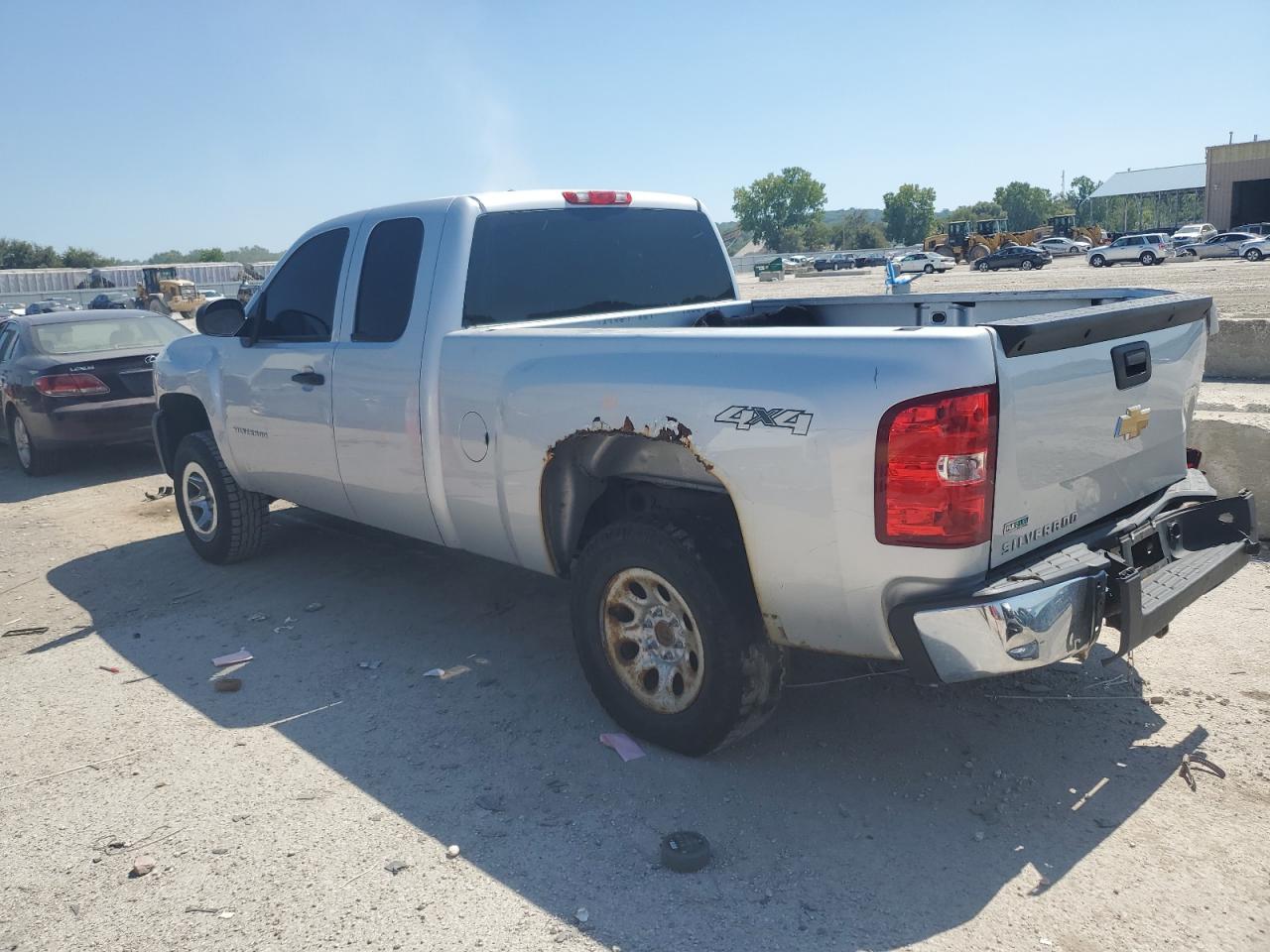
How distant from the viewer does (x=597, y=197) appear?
17.1 ft

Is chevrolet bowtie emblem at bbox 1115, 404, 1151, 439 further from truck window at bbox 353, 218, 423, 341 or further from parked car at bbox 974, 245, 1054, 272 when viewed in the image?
parked car at bbox 974, 245, 1054, 272

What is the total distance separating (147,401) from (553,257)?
670cm

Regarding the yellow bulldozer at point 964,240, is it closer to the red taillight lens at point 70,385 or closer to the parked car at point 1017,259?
the parked car at point 1017,259

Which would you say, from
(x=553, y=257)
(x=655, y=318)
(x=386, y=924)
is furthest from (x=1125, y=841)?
(x=553, y=257)

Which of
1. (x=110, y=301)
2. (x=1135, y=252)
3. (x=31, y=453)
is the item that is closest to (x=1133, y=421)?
(x=31, y=453)

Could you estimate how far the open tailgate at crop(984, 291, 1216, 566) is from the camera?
3020mm

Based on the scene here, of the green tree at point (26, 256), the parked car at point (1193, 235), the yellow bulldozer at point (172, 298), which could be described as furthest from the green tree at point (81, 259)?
the parked car at point (1193, 235)

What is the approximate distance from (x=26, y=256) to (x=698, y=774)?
106 meters

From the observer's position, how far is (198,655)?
17.2 feet

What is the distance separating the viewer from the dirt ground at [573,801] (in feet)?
9.72

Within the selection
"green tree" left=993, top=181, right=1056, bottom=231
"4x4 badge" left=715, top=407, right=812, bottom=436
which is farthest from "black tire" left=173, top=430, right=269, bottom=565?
"green tree" left=993, top=181, right=1056, bottom=231

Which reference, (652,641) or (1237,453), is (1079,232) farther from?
(652,641)

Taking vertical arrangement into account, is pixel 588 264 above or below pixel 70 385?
above

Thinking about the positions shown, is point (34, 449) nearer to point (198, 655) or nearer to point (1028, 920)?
point (198, 655)
